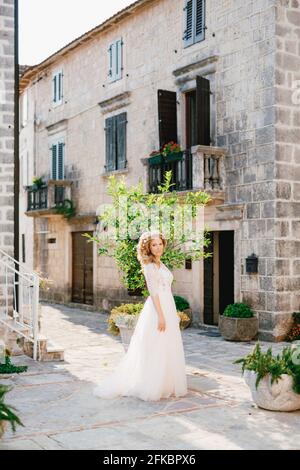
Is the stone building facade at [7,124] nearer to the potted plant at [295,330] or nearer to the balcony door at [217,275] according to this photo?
the balcony door at [217,275]

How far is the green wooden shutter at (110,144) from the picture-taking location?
16.9m

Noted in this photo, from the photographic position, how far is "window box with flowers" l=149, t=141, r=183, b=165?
13.3 metres

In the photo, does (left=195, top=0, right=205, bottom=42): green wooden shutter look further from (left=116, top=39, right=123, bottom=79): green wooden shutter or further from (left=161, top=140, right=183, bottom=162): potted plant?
(left=116, top=39, right=123, bottom=79): green wooden shutter

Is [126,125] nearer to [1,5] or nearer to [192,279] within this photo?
[192,279]

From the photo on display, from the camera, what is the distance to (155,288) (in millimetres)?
7086

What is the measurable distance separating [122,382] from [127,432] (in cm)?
157

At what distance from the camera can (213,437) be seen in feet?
18.1

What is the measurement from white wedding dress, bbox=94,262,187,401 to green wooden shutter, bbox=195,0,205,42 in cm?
812

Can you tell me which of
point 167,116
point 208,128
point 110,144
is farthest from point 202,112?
point 110,144

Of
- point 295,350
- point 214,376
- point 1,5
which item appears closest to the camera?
point 295,350

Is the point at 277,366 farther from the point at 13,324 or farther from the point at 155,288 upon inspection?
the point at 13,324

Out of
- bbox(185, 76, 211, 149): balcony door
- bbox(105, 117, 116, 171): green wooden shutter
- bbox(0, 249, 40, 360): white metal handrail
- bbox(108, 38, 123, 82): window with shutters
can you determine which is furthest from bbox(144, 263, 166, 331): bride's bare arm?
bbox(108, 38, 123, 82): window with shutters

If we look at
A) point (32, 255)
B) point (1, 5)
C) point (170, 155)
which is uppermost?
point (1, 5)
